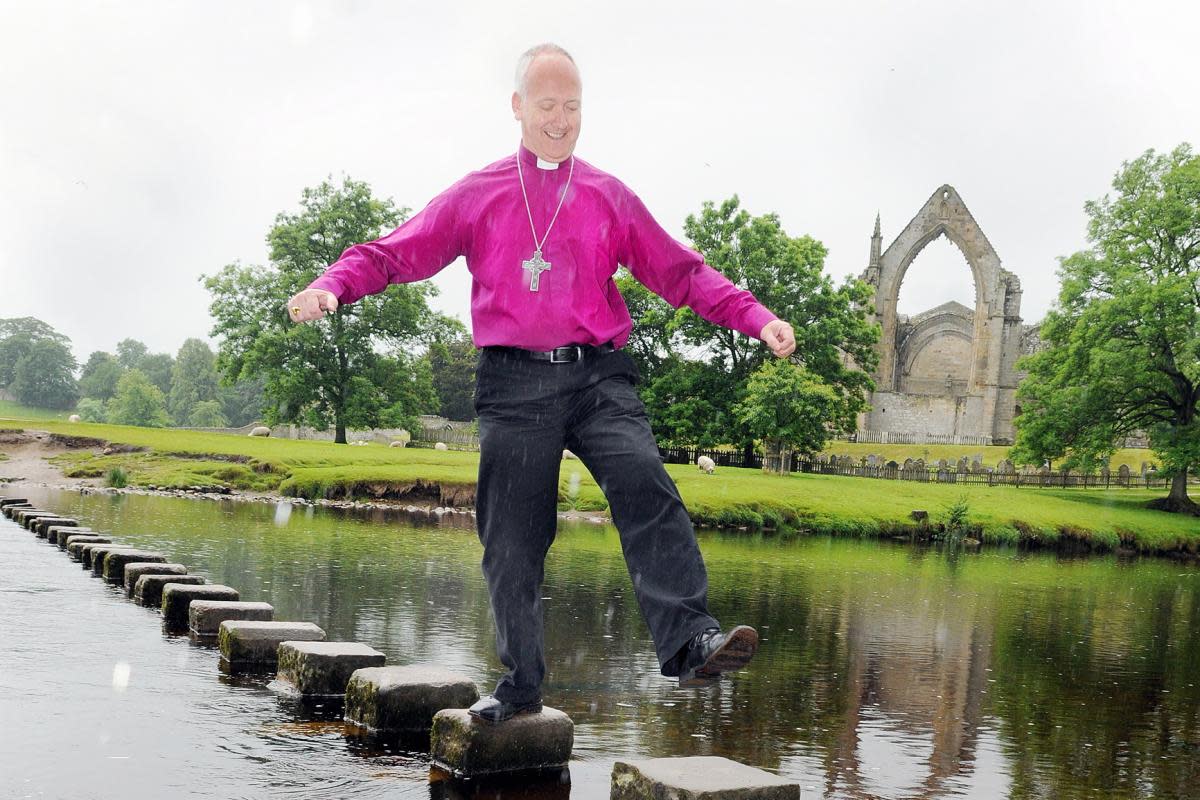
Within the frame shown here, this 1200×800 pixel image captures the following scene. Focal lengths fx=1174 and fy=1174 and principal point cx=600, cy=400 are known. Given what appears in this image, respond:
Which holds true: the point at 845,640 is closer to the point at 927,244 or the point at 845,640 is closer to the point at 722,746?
the point at 722,746

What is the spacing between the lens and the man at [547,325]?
15.4ft

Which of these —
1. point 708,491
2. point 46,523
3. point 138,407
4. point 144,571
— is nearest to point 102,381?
point 138,407

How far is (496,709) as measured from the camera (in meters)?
5.12

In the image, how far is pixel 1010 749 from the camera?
23.3 feet

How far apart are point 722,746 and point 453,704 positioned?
1.52 meters

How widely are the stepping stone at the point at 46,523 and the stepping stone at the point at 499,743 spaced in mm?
12913

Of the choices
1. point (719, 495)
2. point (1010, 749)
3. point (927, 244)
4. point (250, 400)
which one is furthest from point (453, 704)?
point (250, 400)

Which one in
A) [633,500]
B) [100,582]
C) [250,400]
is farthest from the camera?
[250,400]

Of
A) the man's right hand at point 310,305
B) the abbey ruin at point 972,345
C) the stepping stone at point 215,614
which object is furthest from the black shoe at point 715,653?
the abbey ruin at point 972,345

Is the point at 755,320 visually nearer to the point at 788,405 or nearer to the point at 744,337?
the point at 788,405

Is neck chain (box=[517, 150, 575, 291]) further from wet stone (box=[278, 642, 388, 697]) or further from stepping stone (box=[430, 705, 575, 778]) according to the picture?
wet stone (box=[278, 642, 388, 697])

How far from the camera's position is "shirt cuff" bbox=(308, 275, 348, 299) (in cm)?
459

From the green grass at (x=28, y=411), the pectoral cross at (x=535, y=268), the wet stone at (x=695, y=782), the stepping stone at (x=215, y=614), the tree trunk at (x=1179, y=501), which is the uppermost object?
the pectoral cross at (x=535, y=268)

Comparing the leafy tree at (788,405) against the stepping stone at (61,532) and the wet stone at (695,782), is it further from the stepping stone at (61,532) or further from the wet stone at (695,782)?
the wet stone at (695,782)
